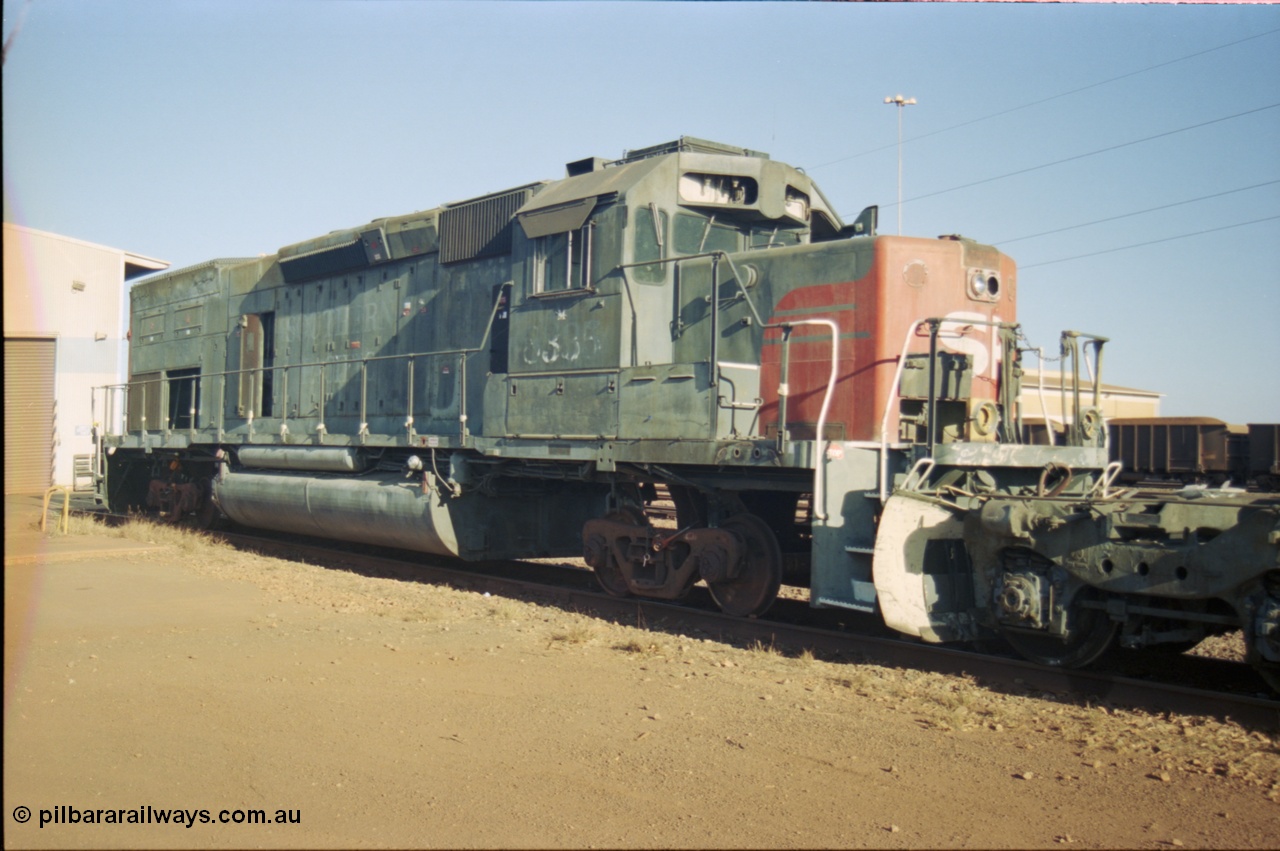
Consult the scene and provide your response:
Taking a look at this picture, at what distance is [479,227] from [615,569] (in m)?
4.00

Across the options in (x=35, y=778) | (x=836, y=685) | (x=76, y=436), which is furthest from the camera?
(x=76, y=436)

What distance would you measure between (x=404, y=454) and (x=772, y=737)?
23.6ft

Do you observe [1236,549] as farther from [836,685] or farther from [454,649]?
[454,649]

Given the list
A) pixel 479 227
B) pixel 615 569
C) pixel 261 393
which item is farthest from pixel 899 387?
pixel 261 393

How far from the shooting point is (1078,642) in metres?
6.14

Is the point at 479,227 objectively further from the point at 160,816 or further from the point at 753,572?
the point at 160,816

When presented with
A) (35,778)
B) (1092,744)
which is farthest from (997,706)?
(35,778)

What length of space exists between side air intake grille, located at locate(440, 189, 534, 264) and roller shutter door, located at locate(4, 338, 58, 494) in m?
20.1

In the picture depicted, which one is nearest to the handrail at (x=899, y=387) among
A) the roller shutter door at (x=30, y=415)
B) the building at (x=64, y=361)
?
the building at (x=64, y=361)

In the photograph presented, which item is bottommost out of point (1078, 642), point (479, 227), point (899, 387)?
point (1078, 642)

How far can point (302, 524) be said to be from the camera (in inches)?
484

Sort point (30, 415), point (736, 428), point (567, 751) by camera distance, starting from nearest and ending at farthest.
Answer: point (567, 751), point (736, 428), point (30, 415)

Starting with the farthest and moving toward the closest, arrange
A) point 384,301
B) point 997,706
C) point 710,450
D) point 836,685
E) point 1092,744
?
point 384,301 → point 710,450 → point 836,685 → point 997,706 → point 1092,744

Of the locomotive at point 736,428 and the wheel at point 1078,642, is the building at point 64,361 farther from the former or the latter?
the wheel at point 1078,642
